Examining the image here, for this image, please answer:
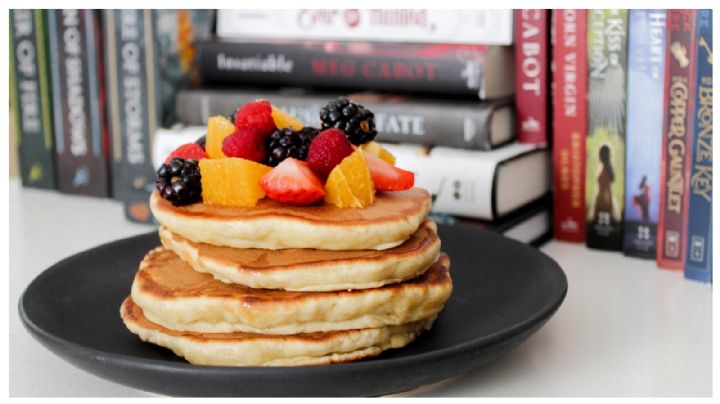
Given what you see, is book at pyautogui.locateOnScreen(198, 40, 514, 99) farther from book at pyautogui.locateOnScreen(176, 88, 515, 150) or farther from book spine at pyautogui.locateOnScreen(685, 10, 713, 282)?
book spine at pyautogui.locateOnScreen(685, 10, 713, 282)

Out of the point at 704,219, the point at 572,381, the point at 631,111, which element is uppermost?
the point at 631,111

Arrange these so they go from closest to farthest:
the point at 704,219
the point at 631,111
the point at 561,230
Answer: the point at 704,219 → the point at 631,111 → the point at 561,230

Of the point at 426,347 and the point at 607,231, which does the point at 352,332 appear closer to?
the point at 426,347

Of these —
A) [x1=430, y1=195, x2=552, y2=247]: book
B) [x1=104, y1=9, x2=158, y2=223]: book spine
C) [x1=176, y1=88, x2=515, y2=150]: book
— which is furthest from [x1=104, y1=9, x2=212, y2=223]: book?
[x1=430, y1=195, x2=552, y2=247]: book

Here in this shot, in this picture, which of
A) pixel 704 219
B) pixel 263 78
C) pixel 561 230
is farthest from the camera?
pixel 263 78

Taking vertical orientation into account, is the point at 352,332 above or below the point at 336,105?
below

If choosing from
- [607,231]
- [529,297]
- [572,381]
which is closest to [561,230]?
[607,231]

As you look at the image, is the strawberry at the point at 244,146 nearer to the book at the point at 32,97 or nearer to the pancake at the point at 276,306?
the pancake at the point at 276,306

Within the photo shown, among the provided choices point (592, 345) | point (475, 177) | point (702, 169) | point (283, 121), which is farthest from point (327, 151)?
point (702, 169)
